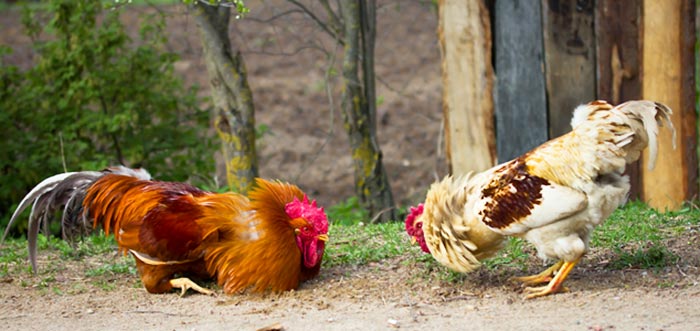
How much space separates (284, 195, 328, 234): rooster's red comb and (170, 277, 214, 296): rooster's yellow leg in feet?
2.46

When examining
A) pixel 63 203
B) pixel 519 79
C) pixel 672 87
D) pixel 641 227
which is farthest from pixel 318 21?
pixel 641 227

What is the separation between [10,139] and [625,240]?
6086 millimetres

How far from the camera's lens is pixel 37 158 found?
9.09 m

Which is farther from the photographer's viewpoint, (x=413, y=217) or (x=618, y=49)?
(x=618, y=49)

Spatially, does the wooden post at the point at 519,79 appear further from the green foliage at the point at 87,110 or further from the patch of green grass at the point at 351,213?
the green foliage at the point at 87,110

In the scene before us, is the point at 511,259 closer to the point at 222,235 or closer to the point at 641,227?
the point at 641,227

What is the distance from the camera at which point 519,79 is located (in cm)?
830

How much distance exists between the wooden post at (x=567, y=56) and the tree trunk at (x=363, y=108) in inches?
72.0

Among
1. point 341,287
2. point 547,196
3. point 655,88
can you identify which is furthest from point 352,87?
point 547,196

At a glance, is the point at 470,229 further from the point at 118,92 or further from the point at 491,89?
the point at 118,92

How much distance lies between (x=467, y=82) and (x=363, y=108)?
124 cm

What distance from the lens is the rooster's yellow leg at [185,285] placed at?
5988 mm

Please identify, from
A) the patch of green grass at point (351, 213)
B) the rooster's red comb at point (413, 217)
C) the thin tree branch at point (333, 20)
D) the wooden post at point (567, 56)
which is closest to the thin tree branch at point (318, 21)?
the thin tree branch at point (333, 20)

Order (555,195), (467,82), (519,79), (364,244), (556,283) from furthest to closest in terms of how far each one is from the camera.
→ (467,82) < (519,79) < (364,244) < (556,283) < (555,195)
